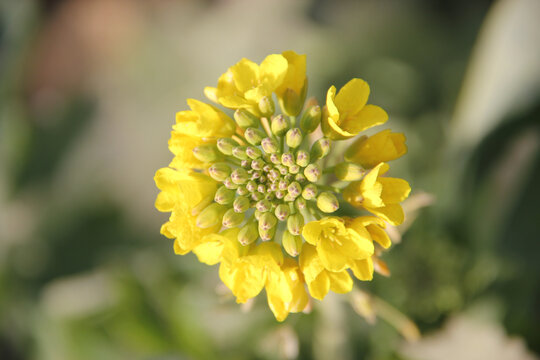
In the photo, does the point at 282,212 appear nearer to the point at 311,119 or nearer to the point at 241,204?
the point at 241,204

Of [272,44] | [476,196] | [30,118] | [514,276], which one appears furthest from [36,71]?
[514,276]

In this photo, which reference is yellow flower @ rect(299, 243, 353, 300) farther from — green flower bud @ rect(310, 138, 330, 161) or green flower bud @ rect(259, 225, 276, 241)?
green flower bud @ rect(310, 138, 330, 161)

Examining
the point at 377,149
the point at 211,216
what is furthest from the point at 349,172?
the point at 211,216

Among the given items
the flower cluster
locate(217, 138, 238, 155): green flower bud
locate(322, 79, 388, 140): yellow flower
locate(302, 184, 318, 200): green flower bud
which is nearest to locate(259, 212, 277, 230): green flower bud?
the flower cluster


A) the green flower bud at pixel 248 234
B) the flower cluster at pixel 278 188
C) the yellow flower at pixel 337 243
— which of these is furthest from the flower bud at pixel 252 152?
the yellow flower at pixel 337 243

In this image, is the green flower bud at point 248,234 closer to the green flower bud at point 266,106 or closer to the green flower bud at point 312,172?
the green flower bud at point 312,172

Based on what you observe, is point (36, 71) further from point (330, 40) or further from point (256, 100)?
point (256, 100)
